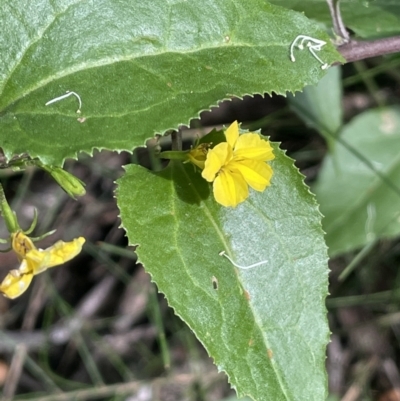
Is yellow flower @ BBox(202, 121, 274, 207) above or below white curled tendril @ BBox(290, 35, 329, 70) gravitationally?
below

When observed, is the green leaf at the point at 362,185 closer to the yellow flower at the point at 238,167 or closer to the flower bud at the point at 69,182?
the yellow flower at the point at 238,167

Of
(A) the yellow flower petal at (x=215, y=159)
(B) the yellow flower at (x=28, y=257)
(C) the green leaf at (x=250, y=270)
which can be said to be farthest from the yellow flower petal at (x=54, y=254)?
(A) the yellow flower petal at (x=215, y=159)

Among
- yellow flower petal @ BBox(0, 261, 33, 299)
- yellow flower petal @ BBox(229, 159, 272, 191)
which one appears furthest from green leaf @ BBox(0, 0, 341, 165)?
yellow flower petal @ BBox(0, 261, 33, 299)

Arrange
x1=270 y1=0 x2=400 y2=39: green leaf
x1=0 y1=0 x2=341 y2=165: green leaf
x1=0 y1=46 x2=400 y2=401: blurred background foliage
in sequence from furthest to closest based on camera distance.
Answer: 1. x1=0 y1=46 x2=400 y2=401: blurred background foliage
2. x1=270 y1=0 x2=400 y2=39: green leaf
3. x1=0 y1=0 x2=341 y2=165: green leaf

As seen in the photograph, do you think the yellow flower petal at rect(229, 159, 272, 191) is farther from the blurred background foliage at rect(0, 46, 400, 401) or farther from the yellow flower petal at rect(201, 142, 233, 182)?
the blurred background foliage at rect(0, 46, 400, 401)

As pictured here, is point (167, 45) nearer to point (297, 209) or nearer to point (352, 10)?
point (297, 209)

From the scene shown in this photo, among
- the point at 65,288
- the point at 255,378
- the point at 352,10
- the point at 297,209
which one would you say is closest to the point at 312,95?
the point at 352,10

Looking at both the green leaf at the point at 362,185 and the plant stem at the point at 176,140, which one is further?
the green leaf at the point at 362,185

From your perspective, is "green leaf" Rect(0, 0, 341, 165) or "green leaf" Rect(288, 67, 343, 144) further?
"green leaf" Rect(288, 67, 343, 144)
